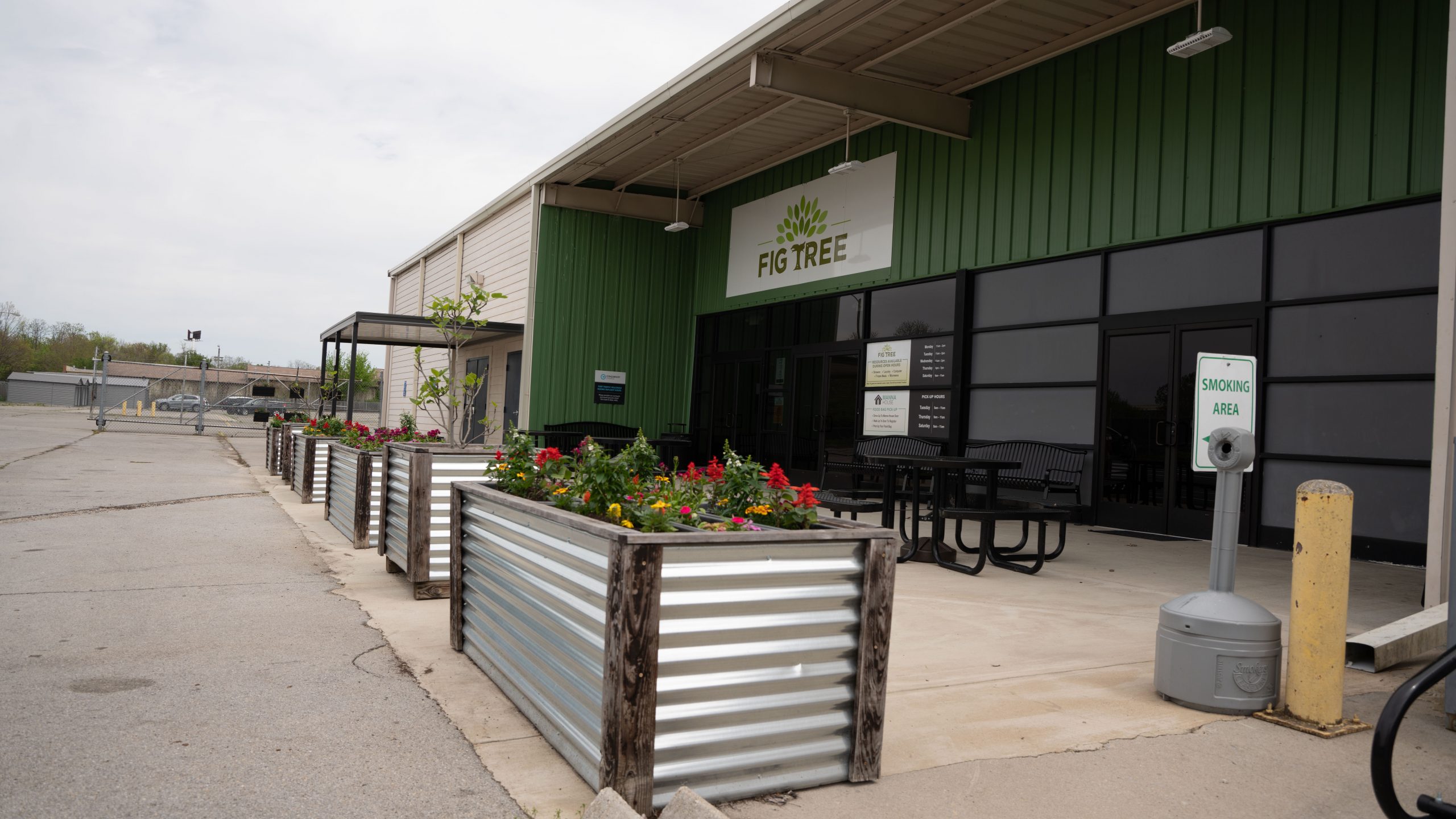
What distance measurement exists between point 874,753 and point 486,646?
1832 millimetres

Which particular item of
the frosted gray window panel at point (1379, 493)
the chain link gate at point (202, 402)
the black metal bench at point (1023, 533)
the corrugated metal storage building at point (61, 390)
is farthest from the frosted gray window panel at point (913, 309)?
the corrugated metal storage building at point (61, 390)

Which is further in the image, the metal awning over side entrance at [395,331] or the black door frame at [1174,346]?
the metal awning over side entrance at [395,331]

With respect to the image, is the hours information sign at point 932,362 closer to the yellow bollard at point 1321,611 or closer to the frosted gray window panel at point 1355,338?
Result: the frosted gray window panel at point 1355,338

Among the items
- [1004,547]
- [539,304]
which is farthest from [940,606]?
[539,304]

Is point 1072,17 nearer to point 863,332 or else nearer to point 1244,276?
point 1244,276

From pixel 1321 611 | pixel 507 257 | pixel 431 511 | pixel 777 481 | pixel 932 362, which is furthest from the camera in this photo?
pixel 507 257

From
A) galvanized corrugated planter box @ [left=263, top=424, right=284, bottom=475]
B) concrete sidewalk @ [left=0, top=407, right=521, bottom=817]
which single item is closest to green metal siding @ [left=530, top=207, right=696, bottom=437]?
galvanized corrugated planter box @ [left=263, top=424, right=284, bottom=475]

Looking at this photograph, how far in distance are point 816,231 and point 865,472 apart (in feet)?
18.9

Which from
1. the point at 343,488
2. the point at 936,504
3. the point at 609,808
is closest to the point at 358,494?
the point at 343,488

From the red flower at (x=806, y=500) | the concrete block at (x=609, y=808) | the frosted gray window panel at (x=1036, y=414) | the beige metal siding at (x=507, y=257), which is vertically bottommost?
the concrete block at (x=609, y=808)

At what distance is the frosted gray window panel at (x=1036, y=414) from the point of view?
1014 cm

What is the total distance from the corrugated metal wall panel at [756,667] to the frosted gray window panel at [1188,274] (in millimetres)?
7415

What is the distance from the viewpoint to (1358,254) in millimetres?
7848

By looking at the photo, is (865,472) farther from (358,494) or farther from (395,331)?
(395,331)
